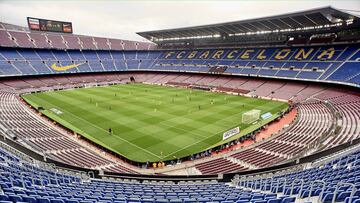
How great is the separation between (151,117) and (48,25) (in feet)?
209

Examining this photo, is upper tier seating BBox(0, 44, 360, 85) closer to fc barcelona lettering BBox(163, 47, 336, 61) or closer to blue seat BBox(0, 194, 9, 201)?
fc barcelona lettering BBox(163, 47, 336, 61)

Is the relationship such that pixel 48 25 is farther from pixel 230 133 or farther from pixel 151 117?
pixel 230 133

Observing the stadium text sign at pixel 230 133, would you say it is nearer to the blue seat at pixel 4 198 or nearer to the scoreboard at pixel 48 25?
the blue seat at pixel 4 198

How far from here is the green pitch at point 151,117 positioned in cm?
2541

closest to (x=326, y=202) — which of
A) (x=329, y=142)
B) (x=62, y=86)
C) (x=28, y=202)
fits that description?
(x=28, y=202)

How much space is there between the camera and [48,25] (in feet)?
250

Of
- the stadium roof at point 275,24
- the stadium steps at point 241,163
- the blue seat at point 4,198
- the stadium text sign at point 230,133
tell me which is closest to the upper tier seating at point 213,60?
the stadium roof at point 275,24

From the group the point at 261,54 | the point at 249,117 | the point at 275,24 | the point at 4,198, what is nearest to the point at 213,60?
the point at 261,54

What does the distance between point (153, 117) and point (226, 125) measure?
432 inches

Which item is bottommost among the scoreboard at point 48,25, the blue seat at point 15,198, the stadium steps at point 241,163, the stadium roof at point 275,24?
the stadium steps at point 241,163

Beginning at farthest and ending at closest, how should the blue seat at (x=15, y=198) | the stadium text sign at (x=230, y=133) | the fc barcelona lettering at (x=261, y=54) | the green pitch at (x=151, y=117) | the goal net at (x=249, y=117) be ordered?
the fc barcelona lettering at (x=261, y=54) < the goal net at (x=249, y=117) < the stadium text sign at (x=230, y=133) < the green pitch at (x=151, y=117) < the blue seat at (x=15, y=198)

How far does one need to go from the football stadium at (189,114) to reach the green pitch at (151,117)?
0.22 meters

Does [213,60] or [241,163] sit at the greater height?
[213,60]

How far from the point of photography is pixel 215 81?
62906 mm
